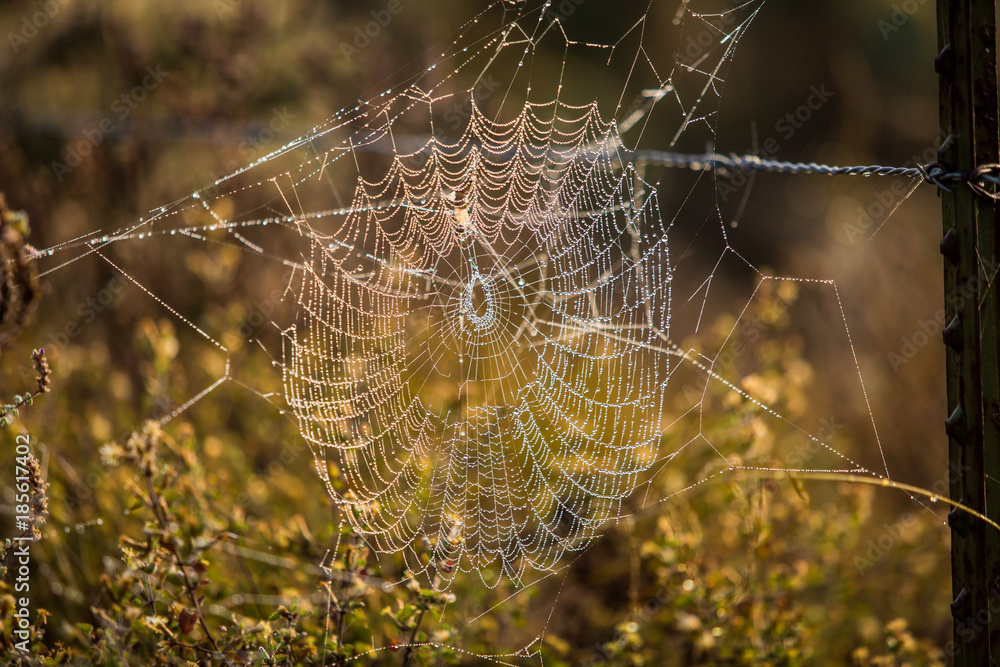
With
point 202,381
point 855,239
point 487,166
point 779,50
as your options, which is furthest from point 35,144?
point 779,50

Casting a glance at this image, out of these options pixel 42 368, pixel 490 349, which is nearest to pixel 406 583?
pixel 42 368

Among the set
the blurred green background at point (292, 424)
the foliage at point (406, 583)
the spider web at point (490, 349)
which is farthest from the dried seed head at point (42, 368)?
the spider web at point (490, 349)

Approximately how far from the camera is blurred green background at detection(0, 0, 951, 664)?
6.81 feet

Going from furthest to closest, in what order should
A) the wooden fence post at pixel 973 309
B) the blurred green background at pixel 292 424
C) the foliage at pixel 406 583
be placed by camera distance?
1. the blurred green background at pixel 292 424
2. the foliage at pixel 406 583
3. the wooden fence post at pixel 973 309

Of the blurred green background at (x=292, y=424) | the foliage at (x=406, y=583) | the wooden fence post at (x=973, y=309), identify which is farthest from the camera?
the blurred green background at (x=292, y=424)

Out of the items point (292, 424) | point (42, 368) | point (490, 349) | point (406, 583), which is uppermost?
point (490, 349)

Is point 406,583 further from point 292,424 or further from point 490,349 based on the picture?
point 490,349

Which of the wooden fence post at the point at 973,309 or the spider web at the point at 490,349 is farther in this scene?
the spider web at the point at 490,349

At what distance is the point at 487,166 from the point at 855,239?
12.2 ft

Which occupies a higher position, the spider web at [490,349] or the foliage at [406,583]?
the spider web at [490,349]

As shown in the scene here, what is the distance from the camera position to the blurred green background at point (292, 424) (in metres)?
2.08

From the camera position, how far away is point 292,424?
110 inches

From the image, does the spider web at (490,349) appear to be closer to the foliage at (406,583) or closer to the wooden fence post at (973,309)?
the foliage at (406,583)

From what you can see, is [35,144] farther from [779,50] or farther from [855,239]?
[779,50]
